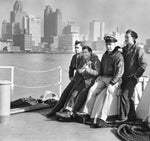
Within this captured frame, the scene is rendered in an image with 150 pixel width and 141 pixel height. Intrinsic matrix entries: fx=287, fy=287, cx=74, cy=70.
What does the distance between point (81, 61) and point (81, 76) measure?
272 mm

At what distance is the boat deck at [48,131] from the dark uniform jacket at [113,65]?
0.84 meters

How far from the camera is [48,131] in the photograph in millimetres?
4219

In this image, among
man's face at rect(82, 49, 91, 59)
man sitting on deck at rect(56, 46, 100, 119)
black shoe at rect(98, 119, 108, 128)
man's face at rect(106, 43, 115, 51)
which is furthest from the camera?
man's face at rect(82, 49, 91, 59)

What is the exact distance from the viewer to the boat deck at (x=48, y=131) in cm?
391

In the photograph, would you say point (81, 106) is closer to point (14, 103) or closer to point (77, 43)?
point (77, 43)

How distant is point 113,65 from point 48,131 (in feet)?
4.83

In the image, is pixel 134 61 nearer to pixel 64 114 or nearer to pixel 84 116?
pixel 84 116

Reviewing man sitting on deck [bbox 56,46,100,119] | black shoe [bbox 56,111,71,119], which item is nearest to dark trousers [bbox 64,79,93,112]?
man sitting on deck [bbox 56,46,100,119]

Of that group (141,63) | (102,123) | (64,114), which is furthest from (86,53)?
(102,123)

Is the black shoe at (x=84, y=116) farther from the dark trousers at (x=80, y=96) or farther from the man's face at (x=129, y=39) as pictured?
the man's face at (x=129, y=39)

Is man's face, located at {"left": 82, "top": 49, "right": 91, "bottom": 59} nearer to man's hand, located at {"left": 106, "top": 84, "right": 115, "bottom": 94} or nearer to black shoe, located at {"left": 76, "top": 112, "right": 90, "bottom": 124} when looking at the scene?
man's hand, located at {"left": 106, "top": 84, "right": 115, "bottom": 94}

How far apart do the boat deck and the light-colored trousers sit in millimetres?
249

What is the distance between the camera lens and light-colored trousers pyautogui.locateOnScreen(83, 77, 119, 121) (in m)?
4.52

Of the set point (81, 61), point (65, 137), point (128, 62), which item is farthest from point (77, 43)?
point (65, 137)
